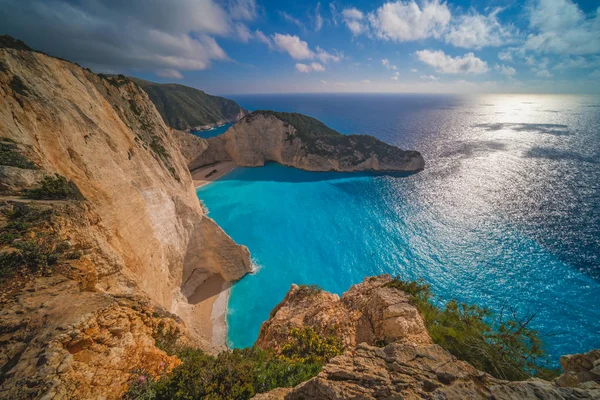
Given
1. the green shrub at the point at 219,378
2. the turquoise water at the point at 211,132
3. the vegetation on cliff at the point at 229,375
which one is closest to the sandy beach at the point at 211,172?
the vegetation on cliff at the point at 229,375

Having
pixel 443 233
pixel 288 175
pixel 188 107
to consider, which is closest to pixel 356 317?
pixel 443 233

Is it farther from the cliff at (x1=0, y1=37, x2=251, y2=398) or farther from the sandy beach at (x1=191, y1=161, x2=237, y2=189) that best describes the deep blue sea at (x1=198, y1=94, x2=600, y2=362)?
the cliff at (x1=0, y1=37, x2=251, y2=398)

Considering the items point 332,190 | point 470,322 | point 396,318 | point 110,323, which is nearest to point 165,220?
point 110,323

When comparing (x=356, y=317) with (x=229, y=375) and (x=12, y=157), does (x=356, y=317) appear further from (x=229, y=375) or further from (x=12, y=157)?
(x=12, y=157)

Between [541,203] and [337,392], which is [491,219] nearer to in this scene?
[541,203]

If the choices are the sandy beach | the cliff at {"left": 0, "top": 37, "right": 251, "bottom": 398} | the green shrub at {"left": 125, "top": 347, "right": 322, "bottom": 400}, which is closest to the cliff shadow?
the sandy beach

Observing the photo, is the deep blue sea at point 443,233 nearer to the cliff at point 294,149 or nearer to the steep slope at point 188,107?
the cliff at point 294,149
